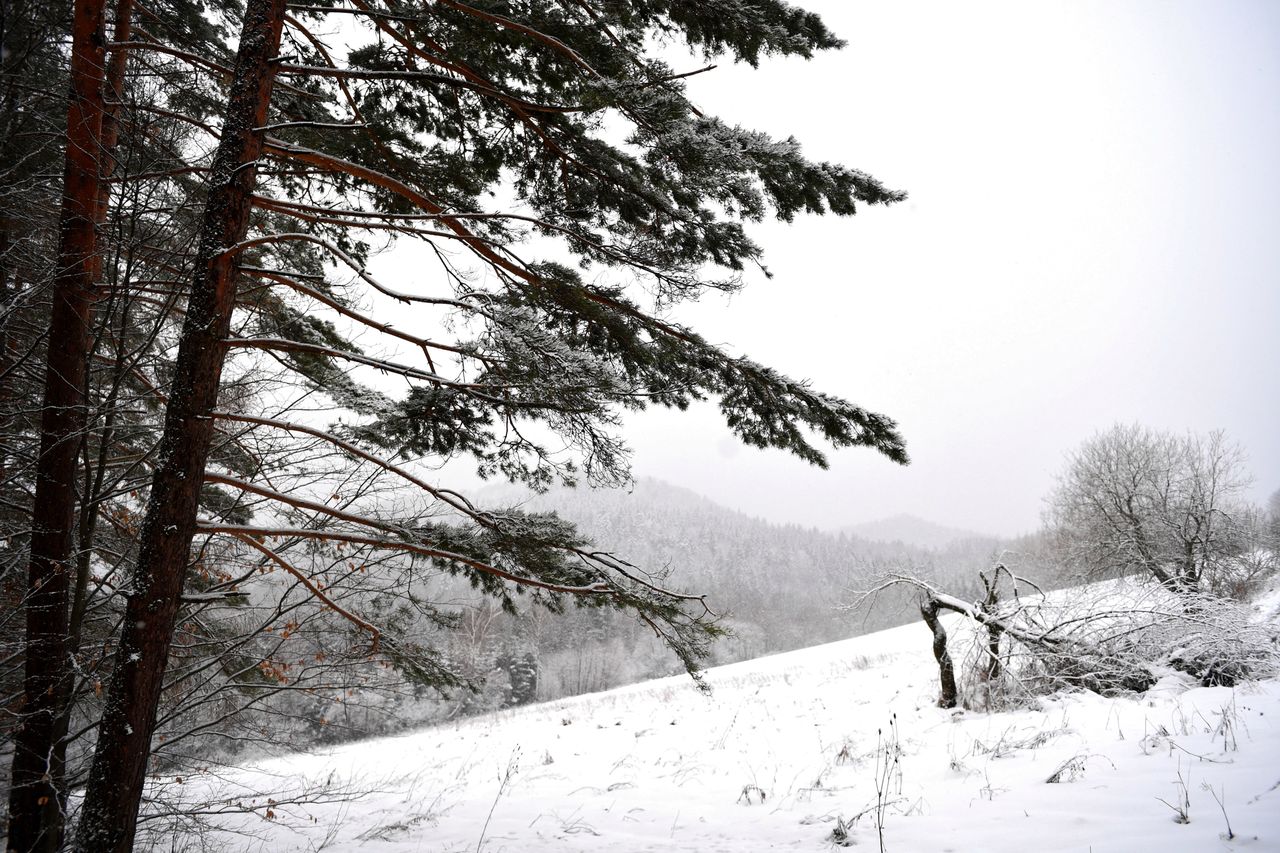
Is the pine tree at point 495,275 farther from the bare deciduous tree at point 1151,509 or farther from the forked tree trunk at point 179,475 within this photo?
the bare deciduous tree at point 1151,509

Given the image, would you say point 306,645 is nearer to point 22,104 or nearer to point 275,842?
point 275,842

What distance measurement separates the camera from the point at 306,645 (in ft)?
13.9

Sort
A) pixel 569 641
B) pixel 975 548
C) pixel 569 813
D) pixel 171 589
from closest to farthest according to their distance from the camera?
pixel 171 589 < pixel 569 813 < pixel 569 641 < pixel 975 548

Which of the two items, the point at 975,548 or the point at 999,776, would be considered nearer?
the point at 999,776

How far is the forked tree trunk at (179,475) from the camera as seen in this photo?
2.49 metres

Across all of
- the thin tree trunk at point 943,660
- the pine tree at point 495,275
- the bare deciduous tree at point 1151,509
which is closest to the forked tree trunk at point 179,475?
the pine tree at point 495,275

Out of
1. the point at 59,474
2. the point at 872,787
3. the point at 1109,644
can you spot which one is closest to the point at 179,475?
the point at 59,474

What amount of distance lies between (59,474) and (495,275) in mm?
2811

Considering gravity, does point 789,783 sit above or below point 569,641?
above

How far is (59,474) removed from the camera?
10.7 feet

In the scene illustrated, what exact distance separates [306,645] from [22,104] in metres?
3.90

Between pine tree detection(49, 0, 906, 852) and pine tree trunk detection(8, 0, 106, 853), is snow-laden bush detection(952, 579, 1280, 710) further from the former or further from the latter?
pine tree trunk detection(8, 0, 106, 853)

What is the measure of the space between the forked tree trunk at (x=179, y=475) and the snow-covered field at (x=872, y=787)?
1.11 metres

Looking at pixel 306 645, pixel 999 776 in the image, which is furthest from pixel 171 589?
pixel 999 776
